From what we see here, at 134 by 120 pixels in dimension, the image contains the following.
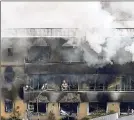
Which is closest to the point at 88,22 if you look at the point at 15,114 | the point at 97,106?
the point at 97,106

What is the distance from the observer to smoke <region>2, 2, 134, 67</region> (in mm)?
2248

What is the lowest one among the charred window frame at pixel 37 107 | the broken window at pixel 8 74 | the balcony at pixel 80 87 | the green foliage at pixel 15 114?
the green foliage at pixel 15 114

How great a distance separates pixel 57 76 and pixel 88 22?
1.13ft

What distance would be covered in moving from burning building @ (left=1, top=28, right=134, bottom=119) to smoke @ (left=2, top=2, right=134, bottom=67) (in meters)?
0.02

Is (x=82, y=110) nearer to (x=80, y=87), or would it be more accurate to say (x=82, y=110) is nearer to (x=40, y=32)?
(x=80, y=87)

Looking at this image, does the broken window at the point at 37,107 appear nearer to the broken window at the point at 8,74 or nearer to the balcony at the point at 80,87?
the balcony at the point at 80,87

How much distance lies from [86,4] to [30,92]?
1.90 feet

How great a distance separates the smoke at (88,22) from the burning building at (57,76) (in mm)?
18

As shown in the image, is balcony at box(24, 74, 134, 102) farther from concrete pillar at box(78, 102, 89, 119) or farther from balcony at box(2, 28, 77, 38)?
balcony at box(2, 28, 77, 38)

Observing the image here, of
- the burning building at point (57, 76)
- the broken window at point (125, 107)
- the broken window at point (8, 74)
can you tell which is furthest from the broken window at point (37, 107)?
the broken window at point (125, 107)

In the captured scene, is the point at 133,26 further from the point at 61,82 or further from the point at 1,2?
the point at 1,2

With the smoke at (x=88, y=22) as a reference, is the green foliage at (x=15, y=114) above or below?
below

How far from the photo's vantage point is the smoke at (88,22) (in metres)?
2.25

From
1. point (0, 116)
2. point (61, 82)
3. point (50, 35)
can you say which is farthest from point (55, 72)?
point (0, 116)
